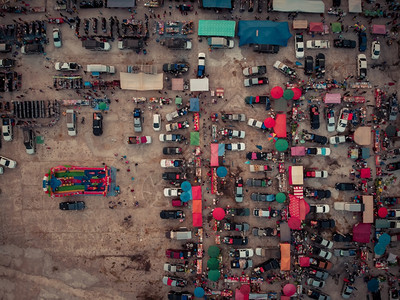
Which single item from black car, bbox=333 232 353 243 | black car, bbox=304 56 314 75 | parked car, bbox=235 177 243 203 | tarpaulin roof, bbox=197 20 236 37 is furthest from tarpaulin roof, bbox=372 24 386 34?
black car, bbox=333 232 353 243

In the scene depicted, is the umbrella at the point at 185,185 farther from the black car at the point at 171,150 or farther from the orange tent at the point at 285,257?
the orange tent at the point at 285,257

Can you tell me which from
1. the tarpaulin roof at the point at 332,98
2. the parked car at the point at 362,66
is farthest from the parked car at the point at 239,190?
the parked car at the point at 362,66

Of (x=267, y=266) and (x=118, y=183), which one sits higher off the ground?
(x=118, y=183)

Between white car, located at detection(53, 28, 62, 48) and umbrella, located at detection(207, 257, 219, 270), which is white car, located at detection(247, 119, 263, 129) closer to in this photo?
umbrella, located at detection(207, 257, 219, 270)

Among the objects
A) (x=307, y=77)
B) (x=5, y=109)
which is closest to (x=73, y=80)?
(x=5, y=109)

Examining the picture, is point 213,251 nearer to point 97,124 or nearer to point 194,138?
point 194,138

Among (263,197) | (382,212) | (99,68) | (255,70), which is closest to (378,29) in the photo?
(255,70)

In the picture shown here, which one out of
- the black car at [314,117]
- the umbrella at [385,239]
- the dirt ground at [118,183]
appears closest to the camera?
the umbrella at [385,239]
